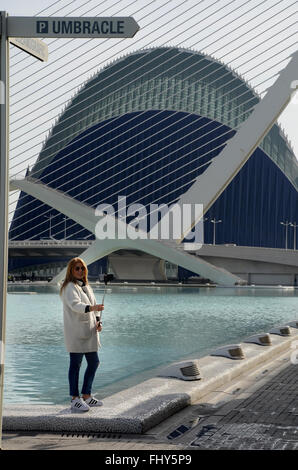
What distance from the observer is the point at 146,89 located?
84812 mm

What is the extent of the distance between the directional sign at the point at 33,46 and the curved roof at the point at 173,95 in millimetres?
75509

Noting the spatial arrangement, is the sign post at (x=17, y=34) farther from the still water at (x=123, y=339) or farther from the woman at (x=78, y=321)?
the still water at (x=123, y=339)

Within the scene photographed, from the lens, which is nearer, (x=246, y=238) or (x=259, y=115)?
(x=259, y=115)

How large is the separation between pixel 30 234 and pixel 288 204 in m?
29.5

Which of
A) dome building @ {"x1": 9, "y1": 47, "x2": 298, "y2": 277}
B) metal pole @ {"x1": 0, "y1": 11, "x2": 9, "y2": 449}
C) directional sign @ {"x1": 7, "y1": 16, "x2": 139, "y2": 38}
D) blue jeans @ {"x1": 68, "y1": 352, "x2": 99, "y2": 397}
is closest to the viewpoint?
metal pole @ {"x1": 0, "y1": 11, "x2": 9, "y2": 449}

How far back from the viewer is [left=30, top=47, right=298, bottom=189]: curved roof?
267 ft

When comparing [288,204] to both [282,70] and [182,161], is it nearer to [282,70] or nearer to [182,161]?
[182,161]

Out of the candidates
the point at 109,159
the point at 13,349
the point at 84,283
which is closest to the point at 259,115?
the point at 13,349

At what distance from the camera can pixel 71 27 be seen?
4191 mm

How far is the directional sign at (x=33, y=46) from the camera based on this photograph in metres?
4.33

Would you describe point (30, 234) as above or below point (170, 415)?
above

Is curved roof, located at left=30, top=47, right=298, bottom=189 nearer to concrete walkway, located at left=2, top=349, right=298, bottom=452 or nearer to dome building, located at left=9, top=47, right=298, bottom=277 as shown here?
dome building, located at left=9, top=47, right=298, bottom=277

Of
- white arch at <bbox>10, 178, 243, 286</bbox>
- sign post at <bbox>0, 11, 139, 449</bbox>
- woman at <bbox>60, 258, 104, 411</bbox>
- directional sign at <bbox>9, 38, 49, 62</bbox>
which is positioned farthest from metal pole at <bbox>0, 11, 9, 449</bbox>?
white arch at <bbox>10, 178, 243, 286</bbox>

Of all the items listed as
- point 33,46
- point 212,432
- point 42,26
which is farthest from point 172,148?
point 42,26
